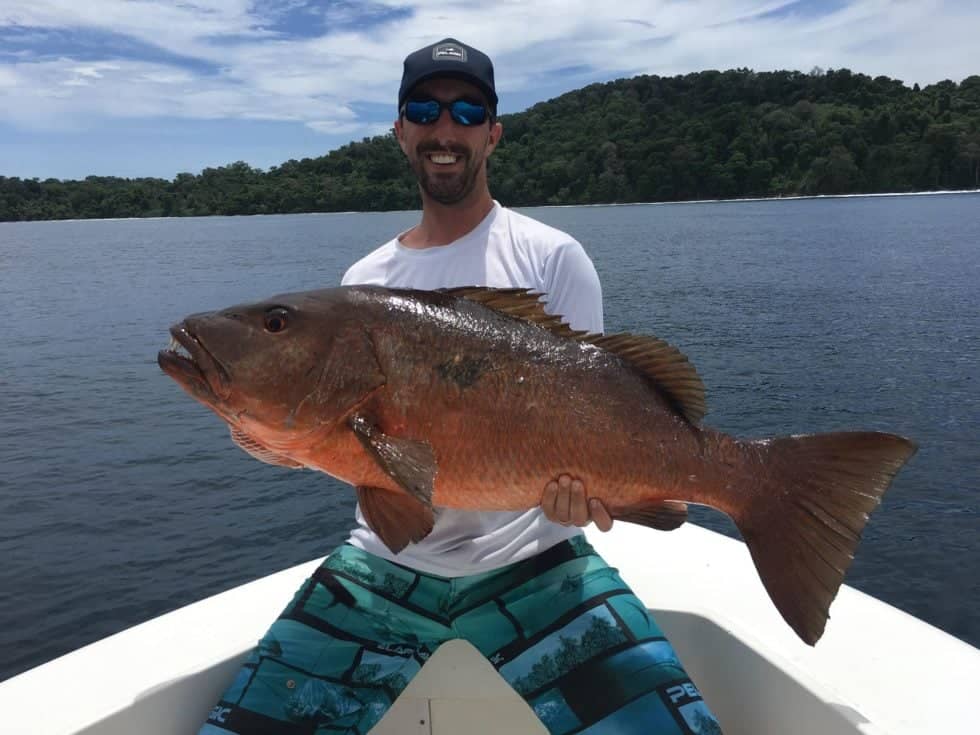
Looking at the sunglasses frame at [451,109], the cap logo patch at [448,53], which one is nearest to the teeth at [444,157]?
the sunglasses frame at [451,109]

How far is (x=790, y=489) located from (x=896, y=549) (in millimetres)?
8554

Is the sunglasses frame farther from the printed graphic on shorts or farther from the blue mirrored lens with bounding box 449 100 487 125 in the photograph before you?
the printed graphic on shorts

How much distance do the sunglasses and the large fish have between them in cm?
105

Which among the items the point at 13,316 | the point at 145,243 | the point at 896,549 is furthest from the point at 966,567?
the point at 145,243

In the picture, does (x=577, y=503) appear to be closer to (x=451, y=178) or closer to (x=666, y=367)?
(x=666, y=367)

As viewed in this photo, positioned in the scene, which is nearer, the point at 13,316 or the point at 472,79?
the point at 472,79

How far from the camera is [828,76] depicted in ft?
383

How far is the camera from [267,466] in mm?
13453

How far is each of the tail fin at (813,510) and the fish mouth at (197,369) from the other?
5.49 ft

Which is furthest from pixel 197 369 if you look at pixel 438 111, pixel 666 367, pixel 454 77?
pixel 454 77

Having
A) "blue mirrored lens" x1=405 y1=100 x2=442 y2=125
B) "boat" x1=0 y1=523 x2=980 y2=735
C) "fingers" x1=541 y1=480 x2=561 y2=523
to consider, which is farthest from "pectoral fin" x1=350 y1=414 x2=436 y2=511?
"blue mirrored lens" x1=405 y1=100 x2=442 y2=125

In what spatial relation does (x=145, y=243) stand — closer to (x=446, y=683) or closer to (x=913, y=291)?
(x=913, y=291)

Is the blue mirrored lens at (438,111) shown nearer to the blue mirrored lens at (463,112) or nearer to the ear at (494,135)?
the blue mirrored lens at (463,112)

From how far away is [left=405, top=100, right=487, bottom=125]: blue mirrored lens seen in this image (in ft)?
11.1
